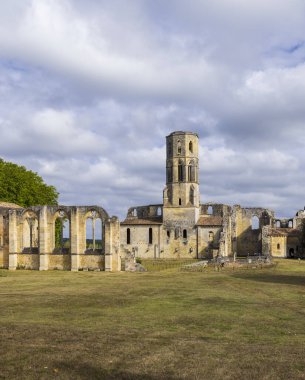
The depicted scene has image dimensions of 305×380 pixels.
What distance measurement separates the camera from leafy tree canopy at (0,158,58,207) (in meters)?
56.8

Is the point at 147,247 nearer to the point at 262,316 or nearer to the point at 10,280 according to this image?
the point at 10,280

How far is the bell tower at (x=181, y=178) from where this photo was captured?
216ft

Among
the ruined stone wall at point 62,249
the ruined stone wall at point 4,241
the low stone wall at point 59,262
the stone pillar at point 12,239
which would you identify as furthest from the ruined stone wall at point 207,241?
the ruined stone wall at point 4,241

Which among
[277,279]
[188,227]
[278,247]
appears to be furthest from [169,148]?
[277,279]

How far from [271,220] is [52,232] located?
39421 mm

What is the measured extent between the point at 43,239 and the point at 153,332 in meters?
28.9

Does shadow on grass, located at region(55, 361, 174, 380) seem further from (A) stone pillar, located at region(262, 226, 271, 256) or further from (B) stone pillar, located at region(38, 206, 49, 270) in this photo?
(A) stone pillar, located at region(262, 226, 271, 256)

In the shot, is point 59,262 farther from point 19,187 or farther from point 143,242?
point 143,242

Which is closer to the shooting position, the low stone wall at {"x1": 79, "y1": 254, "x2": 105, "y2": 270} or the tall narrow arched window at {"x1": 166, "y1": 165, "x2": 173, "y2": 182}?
the low stone wall at {"x1": 79, "y1": 254, "x2": 105, "y2": 270}

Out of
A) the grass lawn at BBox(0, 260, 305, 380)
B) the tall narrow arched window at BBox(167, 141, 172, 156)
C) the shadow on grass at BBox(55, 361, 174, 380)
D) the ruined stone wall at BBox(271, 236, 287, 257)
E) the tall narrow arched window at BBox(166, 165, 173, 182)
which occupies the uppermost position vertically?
the tall narrow arched window at BBox(167, 141, 172, 156)

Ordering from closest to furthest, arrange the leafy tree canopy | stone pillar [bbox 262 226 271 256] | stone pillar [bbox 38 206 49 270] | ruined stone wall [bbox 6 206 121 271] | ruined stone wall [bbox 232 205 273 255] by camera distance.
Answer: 1. ruined stone wall [bbox 6 206 121 271]
2. stone pillar [bbox 38 206 49 270]
3. the leafy tree canopy
4. stone pillar [bbox 262 226 271 256]
5. ruined stone wall [bbox 232 205 273 255]

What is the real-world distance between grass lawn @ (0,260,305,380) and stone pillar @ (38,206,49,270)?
48.2 feet

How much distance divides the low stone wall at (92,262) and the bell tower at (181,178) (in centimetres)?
2534

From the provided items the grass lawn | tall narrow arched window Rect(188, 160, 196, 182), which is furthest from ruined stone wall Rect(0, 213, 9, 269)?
tall narrow arched window Rect(188, 160, 196, 182)
